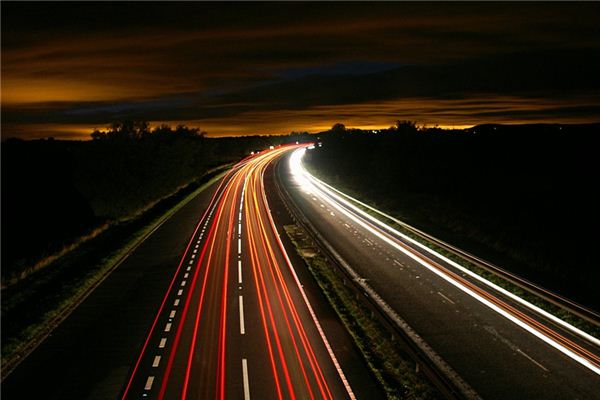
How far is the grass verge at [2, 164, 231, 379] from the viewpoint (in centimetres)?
1861

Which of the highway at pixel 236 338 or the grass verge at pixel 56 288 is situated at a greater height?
the grass verge at pixel 56 288

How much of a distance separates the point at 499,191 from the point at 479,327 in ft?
182

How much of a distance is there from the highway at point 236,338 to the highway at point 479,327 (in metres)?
4.11

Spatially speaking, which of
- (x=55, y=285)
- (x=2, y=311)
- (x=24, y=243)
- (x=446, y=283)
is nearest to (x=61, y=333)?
(x=2, y=311)

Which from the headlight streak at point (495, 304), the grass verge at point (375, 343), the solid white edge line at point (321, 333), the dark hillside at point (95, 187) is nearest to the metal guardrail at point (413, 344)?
the grass verge at point (375, 343)

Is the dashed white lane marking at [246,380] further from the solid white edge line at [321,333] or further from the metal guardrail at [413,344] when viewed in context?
the metal guardrail at [413,344]

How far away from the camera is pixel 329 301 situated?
2203 centimetres

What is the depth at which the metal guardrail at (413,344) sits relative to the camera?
14.2 metres

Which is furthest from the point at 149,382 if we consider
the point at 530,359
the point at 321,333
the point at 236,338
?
the point at 530,359

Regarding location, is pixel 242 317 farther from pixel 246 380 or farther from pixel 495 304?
pixel 495 304

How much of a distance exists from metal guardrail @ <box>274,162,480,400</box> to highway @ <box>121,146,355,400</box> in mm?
2516

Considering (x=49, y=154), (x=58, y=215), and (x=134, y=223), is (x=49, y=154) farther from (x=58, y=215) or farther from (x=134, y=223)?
(x=134, y=223)

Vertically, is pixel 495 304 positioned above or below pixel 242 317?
below

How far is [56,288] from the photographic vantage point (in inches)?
968
